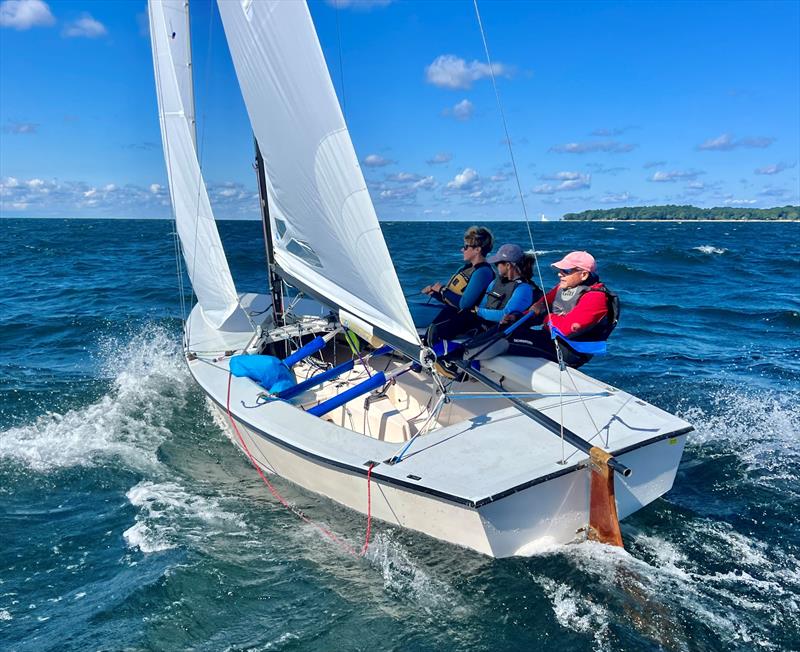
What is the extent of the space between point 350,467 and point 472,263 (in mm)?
2675

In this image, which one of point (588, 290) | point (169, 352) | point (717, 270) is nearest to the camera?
point (588, 290)

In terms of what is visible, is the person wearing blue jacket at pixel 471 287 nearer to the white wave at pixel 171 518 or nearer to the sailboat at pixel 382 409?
the sailboat at pixel 382 409

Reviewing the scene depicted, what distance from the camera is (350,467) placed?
3484 mm

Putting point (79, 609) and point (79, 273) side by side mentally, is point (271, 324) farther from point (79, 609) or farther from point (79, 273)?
point (79, 273)

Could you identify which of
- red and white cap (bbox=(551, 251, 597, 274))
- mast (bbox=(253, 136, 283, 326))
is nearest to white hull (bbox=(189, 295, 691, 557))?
red and white cap (bbox=(551, 251, 597, 274))

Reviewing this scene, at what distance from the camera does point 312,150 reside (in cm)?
385

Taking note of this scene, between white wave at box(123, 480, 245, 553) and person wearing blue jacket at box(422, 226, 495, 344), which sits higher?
person wearing blue jacket at box(422, 226, 495, 344)

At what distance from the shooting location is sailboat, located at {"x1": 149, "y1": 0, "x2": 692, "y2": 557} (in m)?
3.22

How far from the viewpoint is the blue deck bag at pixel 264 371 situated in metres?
4.84

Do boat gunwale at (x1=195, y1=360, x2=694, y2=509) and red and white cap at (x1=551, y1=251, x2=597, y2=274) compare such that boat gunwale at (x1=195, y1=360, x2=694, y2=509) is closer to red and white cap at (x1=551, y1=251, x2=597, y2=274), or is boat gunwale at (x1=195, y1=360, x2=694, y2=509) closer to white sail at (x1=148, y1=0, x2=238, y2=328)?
red and white cap at (x1=551, y1=251, x2=597, y2=274)

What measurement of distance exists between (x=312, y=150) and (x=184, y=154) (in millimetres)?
2832

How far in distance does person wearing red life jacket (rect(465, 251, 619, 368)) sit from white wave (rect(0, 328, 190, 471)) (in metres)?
3.11

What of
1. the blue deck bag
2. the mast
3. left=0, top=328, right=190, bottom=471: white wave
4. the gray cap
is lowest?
left=0, top=328, right=190, bottom=471: white wave

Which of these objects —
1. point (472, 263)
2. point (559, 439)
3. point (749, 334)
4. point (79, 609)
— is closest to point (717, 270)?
point (749, 334)
